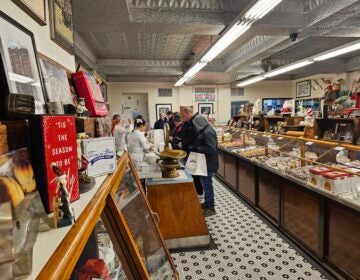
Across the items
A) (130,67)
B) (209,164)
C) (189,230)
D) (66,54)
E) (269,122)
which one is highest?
(130,67)

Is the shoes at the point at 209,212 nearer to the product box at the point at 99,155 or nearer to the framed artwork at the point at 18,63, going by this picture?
the product box at the point at 99,155

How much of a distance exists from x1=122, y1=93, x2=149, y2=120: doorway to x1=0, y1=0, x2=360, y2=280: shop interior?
323 centimetres

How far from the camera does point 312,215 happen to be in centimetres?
295

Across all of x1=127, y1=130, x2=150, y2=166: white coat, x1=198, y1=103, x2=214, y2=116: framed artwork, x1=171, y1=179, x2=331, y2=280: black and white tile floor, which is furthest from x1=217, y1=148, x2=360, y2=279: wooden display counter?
x1=198, y1=103, x2=214, y2=116: framed artwork

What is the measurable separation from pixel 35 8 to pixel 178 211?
254cm

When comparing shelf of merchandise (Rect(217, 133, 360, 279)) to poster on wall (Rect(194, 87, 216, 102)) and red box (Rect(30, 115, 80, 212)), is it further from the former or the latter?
poster on wall (Rect(194, 87, 216, 102))

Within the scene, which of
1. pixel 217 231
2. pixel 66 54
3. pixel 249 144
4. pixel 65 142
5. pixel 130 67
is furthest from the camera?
pixel 130 67

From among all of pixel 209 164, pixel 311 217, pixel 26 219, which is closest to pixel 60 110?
pixel 26 219

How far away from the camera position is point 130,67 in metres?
7.75

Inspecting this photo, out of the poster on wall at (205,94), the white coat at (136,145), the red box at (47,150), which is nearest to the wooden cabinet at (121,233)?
the red box at (47,150)

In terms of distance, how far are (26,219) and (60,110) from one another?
68 centimetres

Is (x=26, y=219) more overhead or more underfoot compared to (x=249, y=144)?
more overhead

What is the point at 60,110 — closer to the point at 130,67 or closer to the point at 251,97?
the point at 130,67

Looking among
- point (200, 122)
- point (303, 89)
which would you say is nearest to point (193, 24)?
point (200, 122)
